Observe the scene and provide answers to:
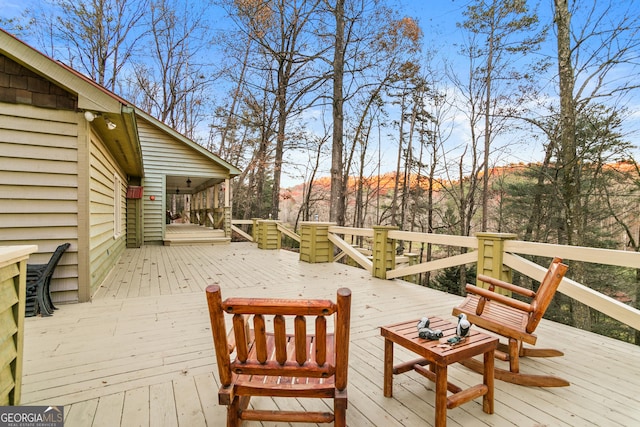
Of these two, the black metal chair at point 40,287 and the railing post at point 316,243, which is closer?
the black metal chair at point 40,287

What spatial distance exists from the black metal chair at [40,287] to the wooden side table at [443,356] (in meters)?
3.71

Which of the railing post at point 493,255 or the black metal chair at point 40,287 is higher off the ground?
the railing post at point 493,255

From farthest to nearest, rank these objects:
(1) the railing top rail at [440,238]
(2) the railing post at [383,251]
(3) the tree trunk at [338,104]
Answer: (3) the tree trunk at [338,104]
(2) the railing post at [383,251]
(1) the railing top rail at [440,238]

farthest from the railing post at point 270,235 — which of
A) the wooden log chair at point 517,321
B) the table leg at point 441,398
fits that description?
the table leg at point 441,398

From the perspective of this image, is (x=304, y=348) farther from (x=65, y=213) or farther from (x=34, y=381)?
(x=65, y=213)

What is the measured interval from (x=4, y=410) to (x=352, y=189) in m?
16.6

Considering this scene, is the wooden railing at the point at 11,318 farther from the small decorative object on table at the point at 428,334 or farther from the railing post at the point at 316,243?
the railing post at the point at 316,243

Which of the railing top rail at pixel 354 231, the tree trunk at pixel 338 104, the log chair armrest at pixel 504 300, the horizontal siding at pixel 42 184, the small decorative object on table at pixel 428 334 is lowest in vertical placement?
the small decorative object on table at pixel 428 334

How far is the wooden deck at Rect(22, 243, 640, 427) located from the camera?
1.80 metres

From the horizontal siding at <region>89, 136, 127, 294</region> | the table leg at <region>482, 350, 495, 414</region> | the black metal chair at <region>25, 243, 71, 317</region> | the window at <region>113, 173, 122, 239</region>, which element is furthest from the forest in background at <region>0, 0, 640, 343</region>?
the black metal chair at <region>25, 243, 71, 317</region>

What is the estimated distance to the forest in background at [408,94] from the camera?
273 inches

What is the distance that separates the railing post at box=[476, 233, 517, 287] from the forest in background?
451cm

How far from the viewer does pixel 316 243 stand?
6.98 metres

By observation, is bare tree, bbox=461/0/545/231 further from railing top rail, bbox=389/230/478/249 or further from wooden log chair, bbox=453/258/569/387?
wooden log chair, bbox=453/258/569/387
